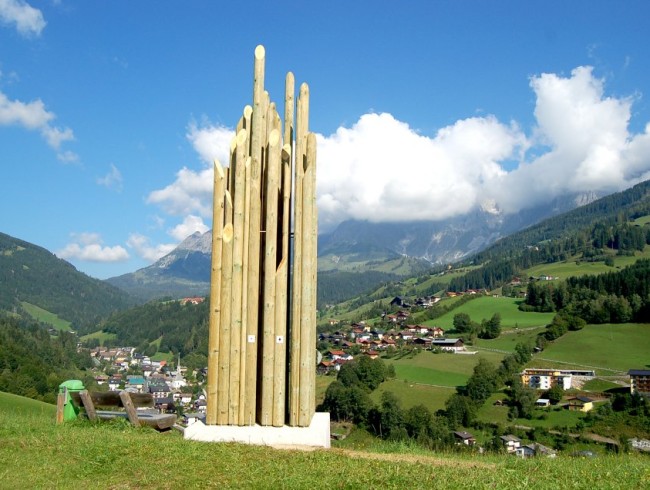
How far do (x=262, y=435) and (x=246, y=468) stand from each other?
8.15ft

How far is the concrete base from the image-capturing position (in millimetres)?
9867

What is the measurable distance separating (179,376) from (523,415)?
8232 cm

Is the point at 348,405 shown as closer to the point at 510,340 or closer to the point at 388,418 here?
the point at 388,418

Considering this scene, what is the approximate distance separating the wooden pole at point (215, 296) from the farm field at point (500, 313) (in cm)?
10247

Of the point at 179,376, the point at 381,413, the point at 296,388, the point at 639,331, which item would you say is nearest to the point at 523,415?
the point at 381,413

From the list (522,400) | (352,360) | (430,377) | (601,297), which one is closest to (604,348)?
(601,297)

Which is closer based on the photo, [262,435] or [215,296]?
[262,435]

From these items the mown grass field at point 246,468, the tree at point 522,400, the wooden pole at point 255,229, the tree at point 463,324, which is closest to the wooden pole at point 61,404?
the mown grass field at point 246,468

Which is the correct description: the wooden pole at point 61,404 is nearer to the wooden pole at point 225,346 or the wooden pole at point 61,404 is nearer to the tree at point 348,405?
the wooden pole at point 225,346

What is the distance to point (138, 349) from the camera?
598 feet

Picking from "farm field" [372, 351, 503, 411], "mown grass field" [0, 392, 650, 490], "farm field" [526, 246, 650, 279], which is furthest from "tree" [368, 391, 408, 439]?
"farm field" [526, 246, 650, 279]

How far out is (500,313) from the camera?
120m

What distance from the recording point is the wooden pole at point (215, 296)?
406 inches

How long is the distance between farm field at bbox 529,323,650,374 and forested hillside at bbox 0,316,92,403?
63741 mm
